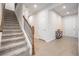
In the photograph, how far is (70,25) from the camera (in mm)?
1371

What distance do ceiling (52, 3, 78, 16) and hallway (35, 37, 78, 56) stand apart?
416mm

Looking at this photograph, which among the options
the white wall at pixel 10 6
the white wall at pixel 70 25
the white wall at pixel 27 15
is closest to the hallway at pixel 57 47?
the white wall at pixel 70 25

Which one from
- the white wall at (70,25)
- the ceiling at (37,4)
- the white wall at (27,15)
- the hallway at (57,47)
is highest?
the ceiling at (37,4)

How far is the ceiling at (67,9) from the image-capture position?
136 centimetres

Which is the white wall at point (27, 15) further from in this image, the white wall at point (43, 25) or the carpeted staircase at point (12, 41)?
the carpeted staircase at point (12, 41)

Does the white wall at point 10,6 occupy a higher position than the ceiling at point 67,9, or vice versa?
the white wall at point 10,6

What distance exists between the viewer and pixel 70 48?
54.2 inches

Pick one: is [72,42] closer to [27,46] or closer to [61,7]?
[61,7]

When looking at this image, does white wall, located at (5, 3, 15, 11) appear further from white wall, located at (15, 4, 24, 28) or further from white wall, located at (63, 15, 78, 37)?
white wall, located at (63, 15, 78, 37)

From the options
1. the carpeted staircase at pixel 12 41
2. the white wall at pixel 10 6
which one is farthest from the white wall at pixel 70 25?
the white wall at pixel 10 6

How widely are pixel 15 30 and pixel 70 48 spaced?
0.99m

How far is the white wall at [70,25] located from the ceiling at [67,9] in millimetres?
70

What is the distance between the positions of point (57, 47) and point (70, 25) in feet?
1.38

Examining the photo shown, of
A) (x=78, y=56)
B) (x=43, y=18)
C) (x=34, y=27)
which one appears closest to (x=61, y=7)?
(x=43, y=18)
